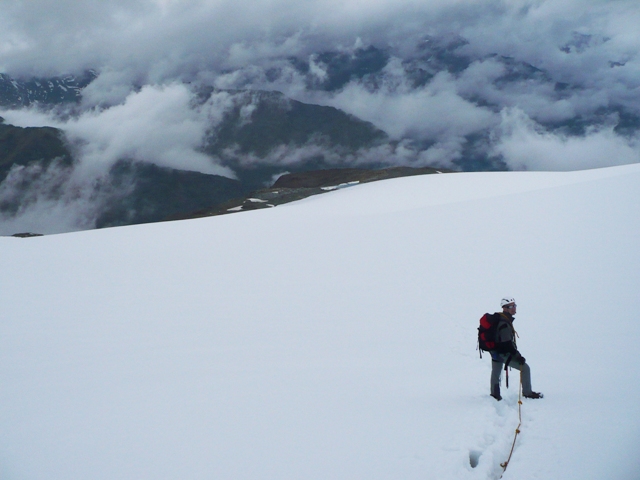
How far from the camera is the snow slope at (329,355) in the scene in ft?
17.2

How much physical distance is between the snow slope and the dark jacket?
769 mm

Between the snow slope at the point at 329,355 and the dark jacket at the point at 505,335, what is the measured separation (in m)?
0.77

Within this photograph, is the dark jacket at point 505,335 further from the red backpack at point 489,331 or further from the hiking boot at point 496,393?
the hiking boot at point 496,393

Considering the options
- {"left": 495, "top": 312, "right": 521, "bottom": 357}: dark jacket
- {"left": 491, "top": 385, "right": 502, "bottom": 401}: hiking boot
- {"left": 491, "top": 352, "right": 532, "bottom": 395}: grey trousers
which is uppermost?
{"left": 495, "top": 312, "right": 521, "bottom": 357}: dark jacket

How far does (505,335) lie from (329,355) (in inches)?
125

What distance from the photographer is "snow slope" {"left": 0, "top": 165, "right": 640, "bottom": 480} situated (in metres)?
5.25

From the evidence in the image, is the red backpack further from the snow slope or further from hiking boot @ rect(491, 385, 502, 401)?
the snow slope

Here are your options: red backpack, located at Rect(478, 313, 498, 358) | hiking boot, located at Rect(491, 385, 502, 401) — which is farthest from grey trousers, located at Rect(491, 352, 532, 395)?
red backpack, located at Rect(478, 313, 498, 358)

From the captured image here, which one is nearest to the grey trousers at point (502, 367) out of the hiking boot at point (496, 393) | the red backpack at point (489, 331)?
the hiking boot at point (496, 393)

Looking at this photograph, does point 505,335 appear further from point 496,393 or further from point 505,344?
point 496,393

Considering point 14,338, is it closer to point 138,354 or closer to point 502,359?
point 138,354

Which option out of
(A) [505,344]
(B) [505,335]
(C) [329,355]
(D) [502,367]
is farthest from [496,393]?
(C) [329,355]

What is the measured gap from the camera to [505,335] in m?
6.01

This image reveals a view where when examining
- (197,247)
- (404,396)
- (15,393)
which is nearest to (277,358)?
(404,396)
